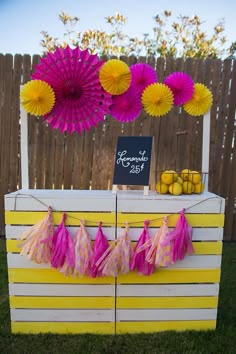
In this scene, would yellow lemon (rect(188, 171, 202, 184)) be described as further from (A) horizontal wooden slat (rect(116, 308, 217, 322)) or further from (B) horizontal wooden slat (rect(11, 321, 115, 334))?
(B) horizontal wooden slat (rect(11, 321, 115, 334))

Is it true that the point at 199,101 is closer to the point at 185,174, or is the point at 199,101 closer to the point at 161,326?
the point at 185,174

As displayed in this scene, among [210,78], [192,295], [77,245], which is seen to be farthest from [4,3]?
[192,295]

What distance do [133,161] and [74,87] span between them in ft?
2.16

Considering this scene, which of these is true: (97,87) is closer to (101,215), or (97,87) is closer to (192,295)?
(101,215)

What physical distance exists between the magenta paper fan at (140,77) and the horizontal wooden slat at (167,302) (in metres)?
1.48

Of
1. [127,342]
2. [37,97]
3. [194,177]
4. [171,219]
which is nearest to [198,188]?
[194,177]

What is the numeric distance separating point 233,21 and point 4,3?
3.53m

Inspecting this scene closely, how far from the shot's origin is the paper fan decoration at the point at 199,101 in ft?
7.48

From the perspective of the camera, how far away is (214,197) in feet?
7.13

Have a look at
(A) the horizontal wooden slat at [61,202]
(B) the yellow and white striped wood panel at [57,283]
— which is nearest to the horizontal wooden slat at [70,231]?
(B) the yellow and white striped wood panel at [57,283]

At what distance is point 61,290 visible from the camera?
2213mm

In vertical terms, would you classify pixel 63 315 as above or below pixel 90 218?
below

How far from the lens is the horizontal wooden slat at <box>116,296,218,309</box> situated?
2232 mm

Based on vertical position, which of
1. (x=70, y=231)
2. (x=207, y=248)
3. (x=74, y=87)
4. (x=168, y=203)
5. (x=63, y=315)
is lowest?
(x=63, y=315)
